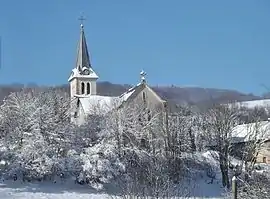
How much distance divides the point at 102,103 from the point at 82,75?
55.6 feet

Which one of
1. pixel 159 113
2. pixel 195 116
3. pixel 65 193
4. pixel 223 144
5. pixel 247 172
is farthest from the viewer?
pixel 195 116

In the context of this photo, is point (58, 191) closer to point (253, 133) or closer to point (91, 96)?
point (253, 133)

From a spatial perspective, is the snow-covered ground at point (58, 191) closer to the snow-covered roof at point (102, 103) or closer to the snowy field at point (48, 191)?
the snowy field at point (48, 191)

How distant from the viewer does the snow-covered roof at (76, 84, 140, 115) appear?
5038cm

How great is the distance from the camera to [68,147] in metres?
41.5

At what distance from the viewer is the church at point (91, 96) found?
52566mm

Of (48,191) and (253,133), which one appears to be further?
(253,133)

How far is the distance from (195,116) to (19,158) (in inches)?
1015

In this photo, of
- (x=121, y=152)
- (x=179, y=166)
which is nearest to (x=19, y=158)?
(x=121, y=152)

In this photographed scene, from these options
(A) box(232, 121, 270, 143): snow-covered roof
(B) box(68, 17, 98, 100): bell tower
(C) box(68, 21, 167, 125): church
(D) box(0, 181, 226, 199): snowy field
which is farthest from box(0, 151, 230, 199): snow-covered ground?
(B) box(68, 17, 98, 100): bell tower

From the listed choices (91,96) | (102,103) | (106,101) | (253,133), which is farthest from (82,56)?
(253,133)

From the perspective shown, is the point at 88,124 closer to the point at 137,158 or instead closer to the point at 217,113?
the point at 137,158

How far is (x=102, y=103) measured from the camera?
56.7 meters

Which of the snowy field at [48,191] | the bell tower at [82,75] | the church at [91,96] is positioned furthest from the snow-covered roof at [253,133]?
the bell tower at [82,75]
